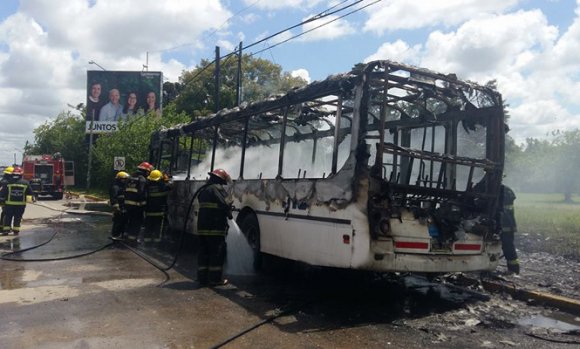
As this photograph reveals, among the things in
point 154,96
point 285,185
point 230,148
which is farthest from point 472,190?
point 154,96

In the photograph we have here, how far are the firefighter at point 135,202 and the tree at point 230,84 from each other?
26.3 m

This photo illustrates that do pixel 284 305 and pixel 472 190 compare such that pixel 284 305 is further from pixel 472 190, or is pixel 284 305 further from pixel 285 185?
pixel 472 190

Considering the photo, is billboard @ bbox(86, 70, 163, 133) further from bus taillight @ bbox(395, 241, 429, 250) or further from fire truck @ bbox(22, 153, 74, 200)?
bus taillight @ bbox(395, 241, 429, 250)

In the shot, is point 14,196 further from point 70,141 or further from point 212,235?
point 70,141

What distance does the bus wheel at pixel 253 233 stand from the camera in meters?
7.57

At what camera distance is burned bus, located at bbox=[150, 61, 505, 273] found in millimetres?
5469

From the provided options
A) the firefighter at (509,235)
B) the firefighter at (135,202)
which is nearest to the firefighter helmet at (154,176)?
the firefighter at (135,202)

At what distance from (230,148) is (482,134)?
15.9 feet

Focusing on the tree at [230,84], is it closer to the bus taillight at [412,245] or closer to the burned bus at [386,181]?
the burned bus at [386,181]

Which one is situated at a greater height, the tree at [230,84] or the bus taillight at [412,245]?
the tree at [230,84]

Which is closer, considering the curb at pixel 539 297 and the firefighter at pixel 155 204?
the curb at pixel 539 297

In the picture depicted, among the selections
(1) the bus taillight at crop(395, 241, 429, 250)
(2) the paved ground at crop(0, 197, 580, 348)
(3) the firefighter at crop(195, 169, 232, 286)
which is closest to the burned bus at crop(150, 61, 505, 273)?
(1) the bus taillight at crop(395, 241, 429, 250)

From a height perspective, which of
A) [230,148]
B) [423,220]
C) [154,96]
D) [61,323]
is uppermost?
[154,96]

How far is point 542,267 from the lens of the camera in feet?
28.2
